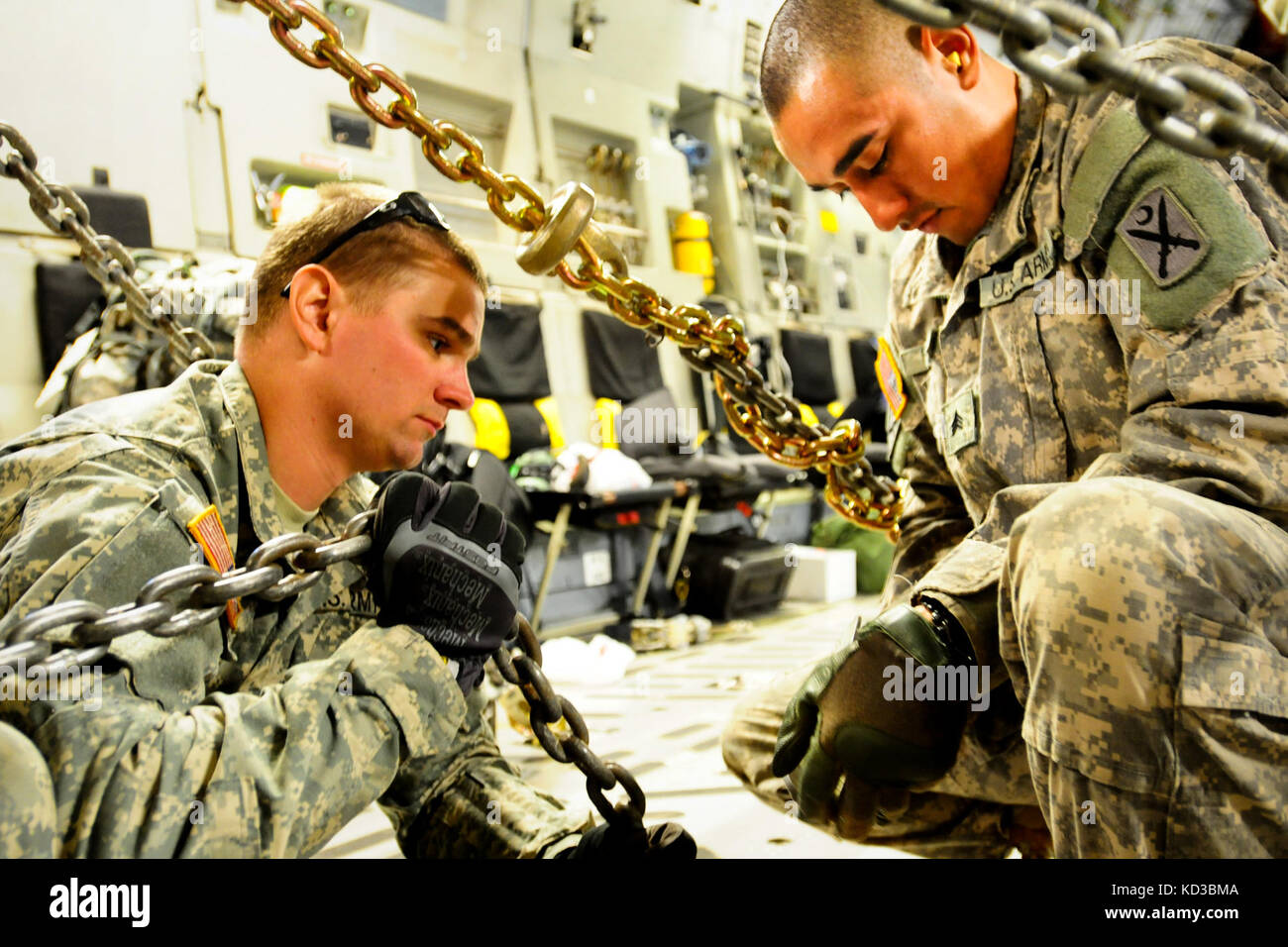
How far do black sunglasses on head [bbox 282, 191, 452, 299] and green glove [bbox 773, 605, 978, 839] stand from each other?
96 centimetres

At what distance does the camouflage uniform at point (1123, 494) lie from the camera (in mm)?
878

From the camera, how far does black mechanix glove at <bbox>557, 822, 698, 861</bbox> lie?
1077mm

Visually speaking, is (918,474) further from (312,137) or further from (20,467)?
(312,137)

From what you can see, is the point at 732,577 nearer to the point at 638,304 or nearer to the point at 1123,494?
the point at 638,304

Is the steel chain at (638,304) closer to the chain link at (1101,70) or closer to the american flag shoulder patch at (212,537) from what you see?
the american flag shoulder patch at (212,537)

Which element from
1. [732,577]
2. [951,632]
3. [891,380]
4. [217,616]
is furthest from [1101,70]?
[732,577]

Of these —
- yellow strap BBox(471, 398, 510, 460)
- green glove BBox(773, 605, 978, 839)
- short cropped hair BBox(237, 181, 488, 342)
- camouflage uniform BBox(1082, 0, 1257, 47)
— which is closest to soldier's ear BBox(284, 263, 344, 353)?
short cropped hair BBox(237, 181, 488, 342)

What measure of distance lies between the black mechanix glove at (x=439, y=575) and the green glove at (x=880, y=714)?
452mm

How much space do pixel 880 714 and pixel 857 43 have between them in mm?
949

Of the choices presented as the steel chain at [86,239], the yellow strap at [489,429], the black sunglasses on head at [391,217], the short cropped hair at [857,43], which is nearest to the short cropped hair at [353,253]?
the black sunglasses on head at [391,217]

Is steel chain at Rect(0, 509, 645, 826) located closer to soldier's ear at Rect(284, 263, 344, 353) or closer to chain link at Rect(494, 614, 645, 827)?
chain link at Rect(494, 614, 645, 827)

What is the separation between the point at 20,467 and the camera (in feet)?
3.53
